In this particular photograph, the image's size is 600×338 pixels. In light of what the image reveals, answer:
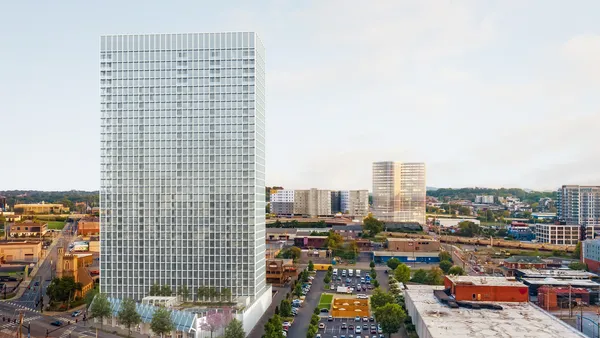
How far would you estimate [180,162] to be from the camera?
221 ft

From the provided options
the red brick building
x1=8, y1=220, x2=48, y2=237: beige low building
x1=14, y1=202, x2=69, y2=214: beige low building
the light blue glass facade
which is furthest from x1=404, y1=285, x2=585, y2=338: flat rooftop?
x1=14, y1=202, x2=69, y2=214: beige low building

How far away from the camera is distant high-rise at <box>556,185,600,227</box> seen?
15938cm

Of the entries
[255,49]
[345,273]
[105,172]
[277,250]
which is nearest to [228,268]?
[105,172]

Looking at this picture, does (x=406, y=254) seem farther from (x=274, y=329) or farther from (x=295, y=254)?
(x=274, y=329)

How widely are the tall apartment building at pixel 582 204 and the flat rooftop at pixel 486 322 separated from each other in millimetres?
114997

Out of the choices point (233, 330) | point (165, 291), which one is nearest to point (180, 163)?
point (165, 291)

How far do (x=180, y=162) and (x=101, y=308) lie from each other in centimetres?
1927

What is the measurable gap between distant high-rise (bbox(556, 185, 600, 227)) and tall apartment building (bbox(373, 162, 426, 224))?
4879cm

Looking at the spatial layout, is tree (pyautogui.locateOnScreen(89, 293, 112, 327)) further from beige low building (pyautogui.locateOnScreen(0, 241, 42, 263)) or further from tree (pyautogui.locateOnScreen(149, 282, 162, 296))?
beige low building (pyautogui.locateOnScreen(0, 241, 42, 263))

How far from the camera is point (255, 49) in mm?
66250

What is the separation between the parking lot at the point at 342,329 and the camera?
60.1 m

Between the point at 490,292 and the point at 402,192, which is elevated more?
the point at 402,192

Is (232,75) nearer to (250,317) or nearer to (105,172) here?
(105,172)

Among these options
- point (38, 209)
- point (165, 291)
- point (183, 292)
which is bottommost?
point (183, 292)
